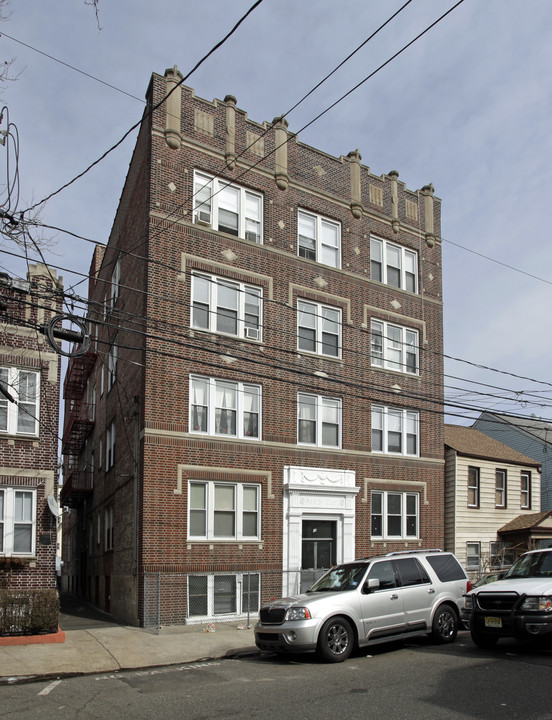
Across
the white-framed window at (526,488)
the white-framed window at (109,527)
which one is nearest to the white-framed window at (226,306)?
the white-framed window at (109,527)

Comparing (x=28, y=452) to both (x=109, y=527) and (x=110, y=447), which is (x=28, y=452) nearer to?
(x=110, y=447)

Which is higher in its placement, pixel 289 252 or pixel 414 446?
pixel 289 252

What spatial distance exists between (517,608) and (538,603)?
359 mm

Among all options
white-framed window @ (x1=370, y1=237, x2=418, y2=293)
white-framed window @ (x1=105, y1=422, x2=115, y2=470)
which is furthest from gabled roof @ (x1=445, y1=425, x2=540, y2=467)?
white-framed window @ (x1=105, y1=422, x2=115, y2=470)

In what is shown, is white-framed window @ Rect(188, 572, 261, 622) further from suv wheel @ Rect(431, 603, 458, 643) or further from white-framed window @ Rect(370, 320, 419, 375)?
white-framed window @ Rect(370, 320, 419, 375)

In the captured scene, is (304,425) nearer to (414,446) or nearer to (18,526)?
(414,446)

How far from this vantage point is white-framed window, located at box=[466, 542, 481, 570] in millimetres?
26156

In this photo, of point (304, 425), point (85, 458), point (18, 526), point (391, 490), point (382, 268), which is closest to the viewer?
point (18, 526)

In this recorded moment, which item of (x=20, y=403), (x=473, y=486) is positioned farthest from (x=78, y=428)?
(x=473, y=486)

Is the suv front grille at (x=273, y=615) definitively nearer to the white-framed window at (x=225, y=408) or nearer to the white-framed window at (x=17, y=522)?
the white-framed window at (x=225, y=408)

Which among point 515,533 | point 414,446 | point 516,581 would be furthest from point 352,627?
point 515,533

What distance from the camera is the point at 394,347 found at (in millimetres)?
24703

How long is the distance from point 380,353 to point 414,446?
3.36m

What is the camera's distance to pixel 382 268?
82.4ft
